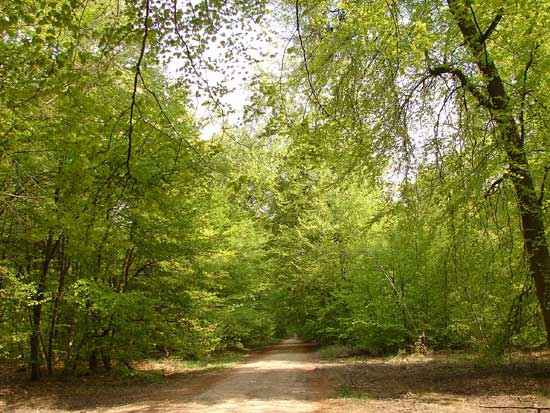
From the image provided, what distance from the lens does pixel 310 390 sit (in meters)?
10.1

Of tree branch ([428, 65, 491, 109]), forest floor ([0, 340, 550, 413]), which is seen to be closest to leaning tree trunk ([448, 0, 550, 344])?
tree branch ([428, 65, 491, 109])

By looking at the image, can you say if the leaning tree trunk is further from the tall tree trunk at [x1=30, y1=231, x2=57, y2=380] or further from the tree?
the tall tree trunk at [x1=30, y1=231, x2=57, y2=380]

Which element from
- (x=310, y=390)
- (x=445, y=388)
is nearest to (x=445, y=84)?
(x=445, y=388)

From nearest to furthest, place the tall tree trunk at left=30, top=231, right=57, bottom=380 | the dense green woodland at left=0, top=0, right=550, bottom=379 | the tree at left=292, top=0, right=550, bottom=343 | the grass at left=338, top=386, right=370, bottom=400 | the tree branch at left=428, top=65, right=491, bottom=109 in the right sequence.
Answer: the dense green woodland at left=0, top=0, right=550, bottom=379 < the tree at left=292, top=0, right=550, bottom=343 < the tree branch at left=428, top=65, right=491, bottom=109 < the grass at left=338, top=386, right=370, bottom=400 < the tall tree trunk at left=30, top=231, right=57, bottom=380

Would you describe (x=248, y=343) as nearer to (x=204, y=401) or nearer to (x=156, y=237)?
(x=156, y=237)

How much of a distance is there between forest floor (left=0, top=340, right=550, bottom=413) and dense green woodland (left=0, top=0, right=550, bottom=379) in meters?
0.82

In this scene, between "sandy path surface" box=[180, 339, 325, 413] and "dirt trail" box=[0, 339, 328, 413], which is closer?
"sandy path surface" box=[180, 339, 325, 413]

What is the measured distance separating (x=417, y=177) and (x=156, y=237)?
7301 mm

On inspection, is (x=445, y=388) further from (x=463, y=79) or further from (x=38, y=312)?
(x=38, y=312)

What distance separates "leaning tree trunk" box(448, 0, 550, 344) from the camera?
768 centimetres

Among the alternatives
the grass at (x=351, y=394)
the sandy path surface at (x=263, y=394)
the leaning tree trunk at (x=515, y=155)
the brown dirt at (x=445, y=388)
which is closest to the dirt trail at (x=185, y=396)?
the sandy path surface at (x=263, y=394)

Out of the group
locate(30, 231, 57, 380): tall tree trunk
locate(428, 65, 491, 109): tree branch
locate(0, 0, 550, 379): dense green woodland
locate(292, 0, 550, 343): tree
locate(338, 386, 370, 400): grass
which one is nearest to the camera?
locate(0, 0, 550, 379): dense green woodland

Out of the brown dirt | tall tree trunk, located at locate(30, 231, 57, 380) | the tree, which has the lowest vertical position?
the brown dirt

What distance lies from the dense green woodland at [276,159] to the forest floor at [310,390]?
823 millimetres
